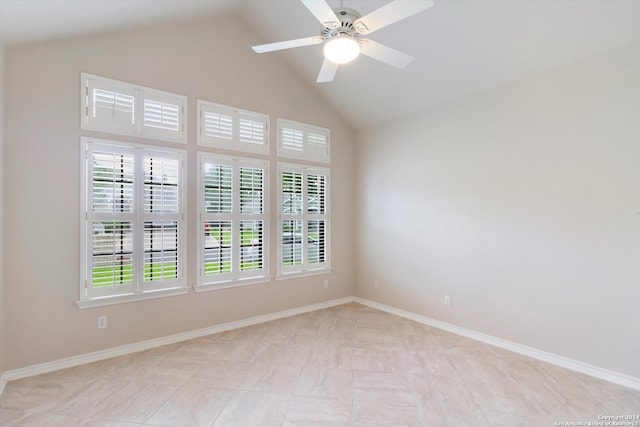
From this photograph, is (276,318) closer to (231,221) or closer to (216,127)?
(231,221)

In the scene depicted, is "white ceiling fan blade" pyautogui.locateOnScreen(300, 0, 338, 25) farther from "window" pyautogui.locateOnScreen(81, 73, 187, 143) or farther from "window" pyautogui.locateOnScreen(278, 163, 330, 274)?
"window" pyautogui.locateOnScreen(278, 163, 330, 274)

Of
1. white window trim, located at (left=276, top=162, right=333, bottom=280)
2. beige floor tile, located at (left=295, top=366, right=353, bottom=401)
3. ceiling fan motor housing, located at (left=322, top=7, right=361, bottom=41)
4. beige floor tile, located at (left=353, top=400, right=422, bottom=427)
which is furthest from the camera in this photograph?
white window trim, located at (left=276, top=162, right=333, bottom=280)

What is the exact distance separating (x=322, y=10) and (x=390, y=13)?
1.34ft

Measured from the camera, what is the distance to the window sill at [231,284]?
3.74m

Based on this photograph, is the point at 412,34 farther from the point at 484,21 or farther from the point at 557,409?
the point at 557,409

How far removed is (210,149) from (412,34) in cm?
259

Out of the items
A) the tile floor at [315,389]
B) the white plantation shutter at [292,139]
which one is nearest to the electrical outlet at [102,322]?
the tile floor at [315,389]

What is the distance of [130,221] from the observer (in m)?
3.27

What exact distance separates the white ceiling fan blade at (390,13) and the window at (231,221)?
2.43m

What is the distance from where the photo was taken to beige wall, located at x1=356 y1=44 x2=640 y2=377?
2715mm

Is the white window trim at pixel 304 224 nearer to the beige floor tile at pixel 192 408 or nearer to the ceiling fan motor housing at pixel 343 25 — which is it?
the beige floor tile at pixel 192 408

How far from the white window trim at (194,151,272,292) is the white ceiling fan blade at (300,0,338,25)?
90.9 inches

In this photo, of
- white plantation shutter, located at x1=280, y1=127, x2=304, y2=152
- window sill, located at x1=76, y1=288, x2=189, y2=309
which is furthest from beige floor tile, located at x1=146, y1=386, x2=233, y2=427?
white plantation shutter, located at x1=280, y1=127, x2=304, y2=152

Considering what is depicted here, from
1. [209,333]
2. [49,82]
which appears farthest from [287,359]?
[49,82]
